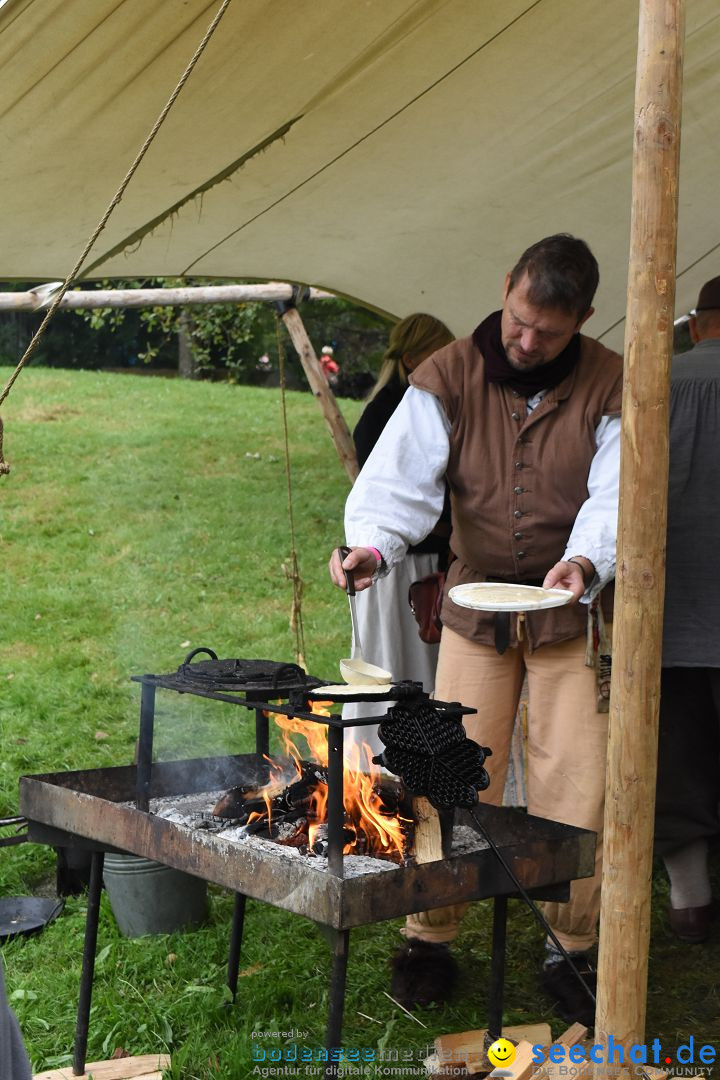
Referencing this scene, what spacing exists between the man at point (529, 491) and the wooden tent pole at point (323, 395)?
9.05ft

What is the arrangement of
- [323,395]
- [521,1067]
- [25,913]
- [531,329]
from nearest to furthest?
[521,1067], [531,329], [25,913], [323,395]

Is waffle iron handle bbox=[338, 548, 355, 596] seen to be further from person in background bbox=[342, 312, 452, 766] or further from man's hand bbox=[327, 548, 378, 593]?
person in background bbox=[342, 312, 452, 766]

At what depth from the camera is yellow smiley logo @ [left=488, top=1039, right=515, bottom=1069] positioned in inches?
103

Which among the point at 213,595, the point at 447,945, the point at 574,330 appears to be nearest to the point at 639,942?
the point at 447,945

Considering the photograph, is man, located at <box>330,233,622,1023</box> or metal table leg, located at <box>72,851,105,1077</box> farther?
man, located at <box>330,233,622,1023</box>

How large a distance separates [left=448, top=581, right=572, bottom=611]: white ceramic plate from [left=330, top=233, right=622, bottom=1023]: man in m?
0.36

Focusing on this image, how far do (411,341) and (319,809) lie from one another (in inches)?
95.1

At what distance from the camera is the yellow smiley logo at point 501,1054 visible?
8.56 ft

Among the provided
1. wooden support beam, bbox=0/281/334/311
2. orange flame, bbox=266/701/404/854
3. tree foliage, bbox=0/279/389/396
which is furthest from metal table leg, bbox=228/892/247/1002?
tree foliage, bbox=0/279/389/396

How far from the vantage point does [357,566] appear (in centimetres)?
299

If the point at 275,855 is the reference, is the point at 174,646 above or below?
below

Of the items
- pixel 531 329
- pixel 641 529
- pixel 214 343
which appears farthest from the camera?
pixel 214 343

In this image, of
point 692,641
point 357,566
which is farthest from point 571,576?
point 692,641

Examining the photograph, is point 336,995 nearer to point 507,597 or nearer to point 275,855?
point 275,855
